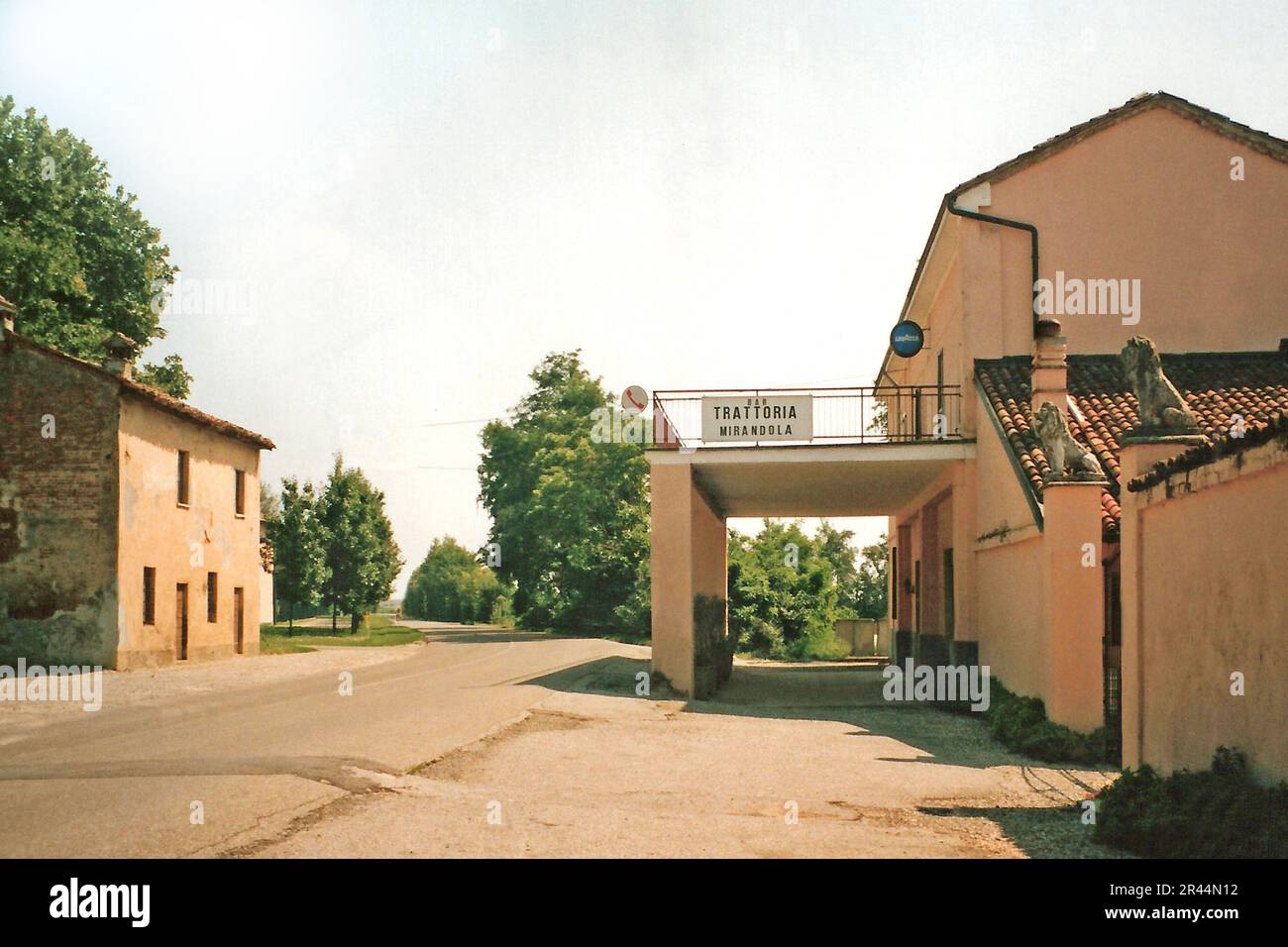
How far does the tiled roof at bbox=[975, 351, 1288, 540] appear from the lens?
15914 mm

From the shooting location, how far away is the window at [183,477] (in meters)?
28.4

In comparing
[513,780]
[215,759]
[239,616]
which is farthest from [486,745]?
[239,616]

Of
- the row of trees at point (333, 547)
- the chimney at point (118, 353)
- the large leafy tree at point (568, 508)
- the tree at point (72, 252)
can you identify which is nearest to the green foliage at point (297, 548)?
the row of trees at point (333, 547)

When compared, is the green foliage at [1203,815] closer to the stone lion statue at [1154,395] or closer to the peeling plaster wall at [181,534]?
the stone lion statue at [1154,395]

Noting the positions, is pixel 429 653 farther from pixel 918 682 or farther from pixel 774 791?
pixel 774 791

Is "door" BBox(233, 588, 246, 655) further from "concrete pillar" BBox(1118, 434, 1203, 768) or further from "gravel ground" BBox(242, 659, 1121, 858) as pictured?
"concrete pillar" BBox(1118, 434, 1203, 768)

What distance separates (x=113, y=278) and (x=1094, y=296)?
30683 millimetres

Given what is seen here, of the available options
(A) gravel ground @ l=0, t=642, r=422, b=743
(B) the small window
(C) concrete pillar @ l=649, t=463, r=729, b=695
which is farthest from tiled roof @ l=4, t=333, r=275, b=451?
(C) concrete pillar @ l=649, t=463, r=729, b=695

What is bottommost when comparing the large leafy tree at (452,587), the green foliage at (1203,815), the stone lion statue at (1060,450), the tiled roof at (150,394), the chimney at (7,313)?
the large leafy tree at (452,587)

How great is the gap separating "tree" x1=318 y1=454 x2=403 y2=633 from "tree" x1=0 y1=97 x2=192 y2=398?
16.0 m

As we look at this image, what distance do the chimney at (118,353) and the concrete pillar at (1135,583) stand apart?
22608 millimetres

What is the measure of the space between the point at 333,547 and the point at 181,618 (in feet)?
87.4

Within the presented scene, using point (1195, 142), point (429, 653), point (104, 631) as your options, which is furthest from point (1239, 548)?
point (429, 653)

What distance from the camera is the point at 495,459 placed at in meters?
62.2
